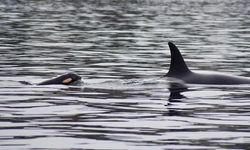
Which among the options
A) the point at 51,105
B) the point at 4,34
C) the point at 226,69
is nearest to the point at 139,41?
the point at 4,34

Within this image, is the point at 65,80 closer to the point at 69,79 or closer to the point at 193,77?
the point at 69,79

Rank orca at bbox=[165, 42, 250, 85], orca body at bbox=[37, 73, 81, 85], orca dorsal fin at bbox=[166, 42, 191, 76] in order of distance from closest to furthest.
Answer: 1. orca body at bbox=[37, 73, 81, 85]
2. orca dorsal fin at bbox=[166, 42, 191, 76]
3. orca at bbox=[165, 42, 250, 85]

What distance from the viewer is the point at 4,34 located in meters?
43.4

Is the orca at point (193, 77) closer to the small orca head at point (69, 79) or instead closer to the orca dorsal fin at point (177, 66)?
the orca dorsal fin at point (177, 66)

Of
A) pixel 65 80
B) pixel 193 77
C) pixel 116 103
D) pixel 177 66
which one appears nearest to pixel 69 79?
pixel 65 80

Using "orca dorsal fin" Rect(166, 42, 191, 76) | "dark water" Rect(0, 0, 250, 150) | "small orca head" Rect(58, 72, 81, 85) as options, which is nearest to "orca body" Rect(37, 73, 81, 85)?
"small orca head" Rect(58, 72, 81, 85)

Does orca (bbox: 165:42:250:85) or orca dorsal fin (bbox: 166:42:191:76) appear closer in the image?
orca dorsal fin (bbox: 166:42:191:76)

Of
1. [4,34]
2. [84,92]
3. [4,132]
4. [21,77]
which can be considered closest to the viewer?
[4,132]

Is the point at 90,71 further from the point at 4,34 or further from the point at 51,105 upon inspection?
the point at 4,34

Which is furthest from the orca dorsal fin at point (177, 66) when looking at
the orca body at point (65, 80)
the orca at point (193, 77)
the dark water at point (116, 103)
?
the orca body at point (65, 80)

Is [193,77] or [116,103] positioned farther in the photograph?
[193,77]

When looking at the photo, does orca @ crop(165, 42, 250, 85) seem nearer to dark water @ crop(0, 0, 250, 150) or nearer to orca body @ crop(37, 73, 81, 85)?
dark water @ crop(0, 0, 250, 150)

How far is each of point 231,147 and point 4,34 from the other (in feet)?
107

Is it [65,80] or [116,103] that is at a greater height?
[116,103]
